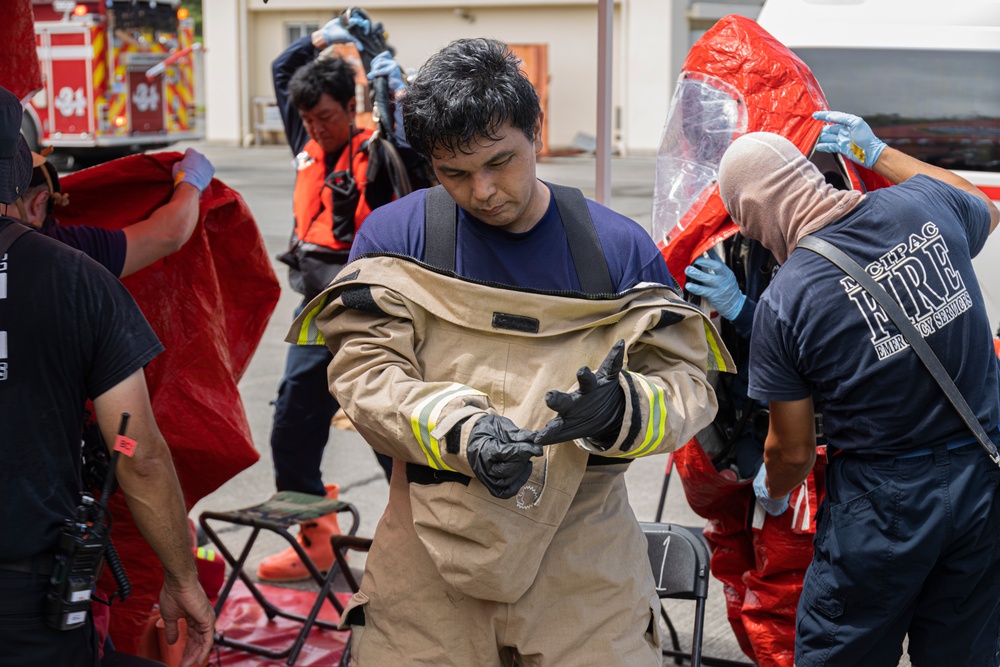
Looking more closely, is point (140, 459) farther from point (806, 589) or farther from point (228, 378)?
point (806, 589)

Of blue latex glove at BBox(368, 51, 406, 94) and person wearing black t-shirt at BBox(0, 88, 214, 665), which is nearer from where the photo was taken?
person wearing black t-shirt at BBox(0, 88, 214, 665)

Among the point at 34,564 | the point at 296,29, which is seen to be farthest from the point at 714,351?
the point at 296,29

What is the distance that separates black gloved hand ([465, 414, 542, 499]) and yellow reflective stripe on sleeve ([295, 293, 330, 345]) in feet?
1.41

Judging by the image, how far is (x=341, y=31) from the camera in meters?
4.18

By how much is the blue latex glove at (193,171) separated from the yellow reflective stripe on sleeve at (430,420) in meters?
1.58

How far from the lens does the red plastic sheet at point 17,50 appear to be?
9.72 ft

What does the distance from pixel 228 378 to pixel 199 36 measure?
28.7m

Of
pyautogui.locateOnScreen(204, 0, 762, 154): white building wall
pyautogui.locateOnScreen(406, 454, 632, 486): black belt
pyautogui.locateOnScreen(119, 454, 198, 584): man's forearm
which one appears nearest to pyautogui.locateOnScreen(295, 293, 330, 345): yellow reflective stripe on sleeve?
Answer: pyautogui.locateOnScreen(406, 454, 632, 486): black belt

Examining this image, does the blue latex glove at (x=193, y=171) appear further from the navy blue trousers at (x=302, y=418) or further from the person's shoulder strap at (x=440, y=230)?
the person's shoulder strap at (x=440, y=230)

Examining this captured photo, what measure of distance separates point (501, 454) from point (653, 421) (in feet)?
0.90

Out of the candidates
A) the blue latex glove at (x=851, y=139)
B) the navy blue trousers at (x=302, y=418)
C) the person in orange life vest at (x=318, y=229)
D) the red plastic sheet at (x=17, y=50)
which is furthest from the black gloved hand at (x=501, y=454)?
the navy blue trousers at (x=302, y=418)

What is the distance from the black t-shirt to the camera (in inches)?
77.1

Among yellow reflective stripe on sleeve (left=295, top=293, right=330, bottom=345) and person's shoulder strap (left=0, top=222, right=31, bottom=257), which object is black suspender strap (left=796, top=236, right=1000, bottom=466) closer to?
yellow reflective stripe on sleeve (left=295, top=293, right=330, bottom=345)

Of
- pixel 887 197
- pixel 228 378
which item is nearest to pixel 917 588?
pixel 887 197
